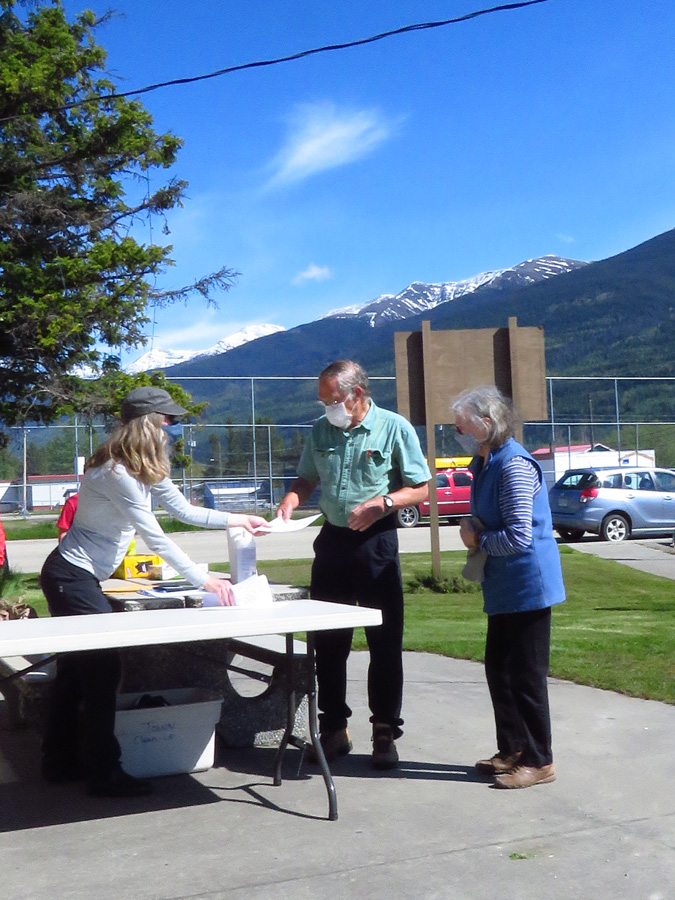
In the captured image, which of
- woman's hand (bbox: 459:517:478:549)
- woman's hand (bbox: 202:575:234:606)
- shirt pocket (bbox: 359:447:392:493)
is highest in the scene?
shirt pocket (bbox: 359:447:392:493)

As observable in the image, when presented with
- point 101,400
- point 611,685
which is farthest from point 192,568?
point 101,400

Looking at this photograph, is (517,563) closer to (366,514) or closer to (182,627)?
(366,514)

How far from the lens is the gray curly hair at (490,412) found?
473 centimetres

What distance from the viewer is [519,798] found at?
14.7 feet

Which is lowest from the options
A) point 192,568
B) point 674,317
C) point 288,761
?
point 288,761

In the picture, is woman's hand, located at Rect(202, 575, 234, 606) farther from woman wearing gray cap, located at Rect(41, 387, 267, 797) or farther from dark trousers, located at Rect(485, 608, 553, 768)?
dark trousers, located at Rect(485, 608, 553, 768)

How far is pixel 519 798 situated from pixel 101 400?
1027 centimetres

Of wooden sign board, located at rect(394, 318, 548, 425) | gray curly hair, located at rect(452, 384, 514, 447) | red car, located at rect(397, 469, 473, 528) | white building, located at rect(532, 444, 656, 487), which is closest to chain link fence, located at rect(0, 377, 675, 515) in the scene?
white building, located at rect(532, 444, 656, 487)

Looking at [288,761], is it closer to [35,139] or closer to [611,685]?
[611,685]

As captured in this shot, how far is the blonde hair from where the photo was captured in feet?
14.9

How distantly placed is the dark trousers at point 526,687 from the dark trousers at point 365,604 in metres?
0.59

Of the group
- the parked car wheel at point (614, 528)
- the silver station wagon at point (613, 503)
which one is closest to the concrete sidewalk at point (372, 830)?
the silver station wagon at point (613, 503)

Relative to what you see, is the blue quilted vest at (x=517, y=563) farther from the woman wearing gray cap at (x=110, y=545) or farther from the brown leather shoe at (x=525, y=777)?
the woman wearing gray cap at (x=110, y=545)

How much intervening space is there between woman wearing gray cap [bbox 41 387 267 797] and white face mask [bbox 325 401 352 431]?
0.86 metres
